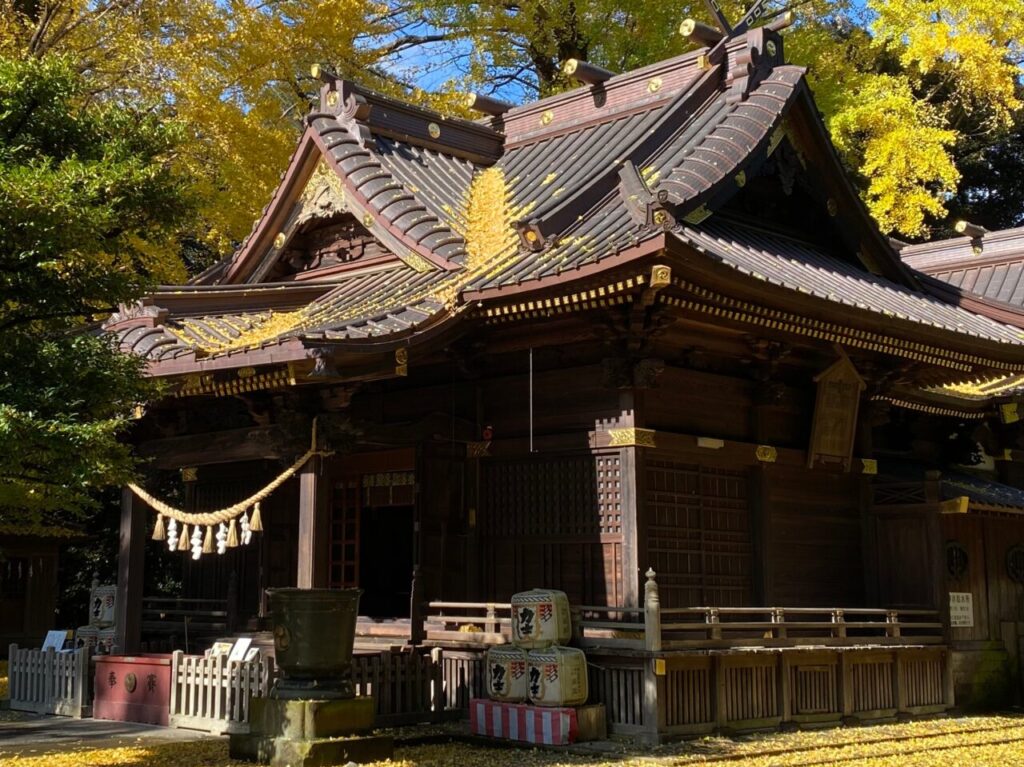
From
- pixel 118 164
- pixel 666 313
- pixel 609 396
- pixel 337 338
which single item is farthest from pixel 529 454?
pixel 118 164

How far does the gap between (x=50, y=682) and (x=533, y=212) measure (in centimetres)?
811

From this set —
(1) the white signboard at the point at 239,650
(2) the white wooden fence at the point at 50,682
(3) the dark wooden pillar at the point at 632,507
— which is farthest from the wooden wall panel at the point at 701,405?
(2) the white wooden fence at the point at 50,682

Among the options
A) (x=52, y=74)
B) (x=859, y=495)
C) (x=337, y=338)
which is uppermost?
(x=52, y=74)

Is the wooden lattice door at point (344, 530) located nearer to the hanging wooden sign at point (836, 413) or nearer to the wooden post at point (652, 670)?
the wooden post at point (652, 670)

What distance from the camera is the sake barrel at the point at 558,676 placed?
11008mm

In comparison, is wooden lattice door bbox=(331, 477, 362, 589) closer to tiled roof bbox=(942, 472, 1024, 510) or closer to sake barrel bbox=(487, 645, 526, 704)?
sake barrel bbox=(487, 645, 526, 704)

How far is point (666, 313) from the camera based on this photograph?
12.1m

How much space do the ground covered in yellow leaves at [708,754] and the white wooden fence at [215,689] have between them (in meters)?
0.45

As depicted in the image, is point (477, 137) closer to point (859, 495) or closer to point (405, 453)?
point (405, 453)

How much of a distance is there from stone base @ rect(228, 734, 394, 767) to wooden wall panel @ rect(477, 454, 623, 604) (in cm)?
342

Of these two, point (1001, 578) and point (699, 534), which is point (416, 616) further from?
point (1001, 578)

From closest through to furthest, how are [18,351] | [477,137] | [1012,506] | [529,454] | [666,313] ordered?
[18,351], [666,313], [529,454], [1012,506], [477,137]

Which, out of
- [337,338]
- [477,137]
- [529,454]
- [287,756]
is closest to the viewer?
[287,756]

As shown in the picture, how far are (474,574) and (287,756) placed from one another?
4.38 metres
